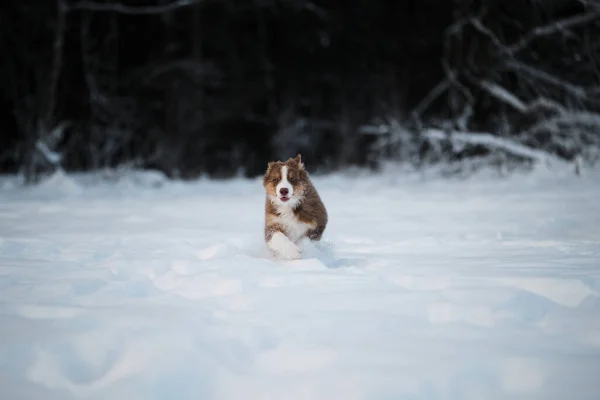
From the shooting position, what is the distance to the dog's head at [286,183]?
4.89m

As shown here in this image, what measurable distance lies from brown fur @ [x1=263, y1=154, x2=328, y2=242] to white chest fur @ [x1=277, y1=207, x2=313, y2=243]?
1cm

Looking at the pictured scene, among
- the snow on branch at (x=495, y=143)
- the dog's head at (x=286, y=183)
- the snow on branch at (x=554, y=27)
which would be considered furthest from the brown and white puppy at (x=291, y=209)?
the snow on branch at (x=554, y=27)

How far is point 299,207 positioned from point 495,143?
878 centimetres

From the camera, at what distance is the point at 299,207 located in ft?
16.8

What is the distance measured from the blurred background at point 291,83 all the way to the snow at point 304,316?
7.53 meters

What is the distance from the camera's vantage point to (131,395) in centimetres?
238

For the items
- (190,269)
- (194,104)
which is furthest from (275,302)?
(194,104)

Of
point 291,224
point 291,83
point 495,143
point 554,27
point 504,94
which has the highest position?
point 554,27

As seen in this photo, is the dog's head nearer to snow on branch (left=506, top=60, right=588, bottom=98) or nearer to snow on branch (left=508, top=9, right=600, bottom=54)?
snow on branch (left=508, top=9, right=600, bottom=54)

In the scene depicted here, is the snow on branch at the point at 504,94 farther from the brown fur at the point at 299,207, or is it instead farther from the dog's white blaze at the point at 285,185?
the dog's white blaze at the point at 285,185

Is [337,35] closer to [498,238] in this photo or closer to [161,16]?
[161,16]

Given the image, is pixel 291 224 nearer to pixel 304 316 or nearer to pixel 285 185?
pixel 285 185

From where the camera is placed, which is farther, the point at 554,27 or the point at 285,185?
the point at 554,27

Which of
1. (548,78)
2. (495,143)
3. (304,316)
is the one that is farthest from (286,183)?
(548,78)
